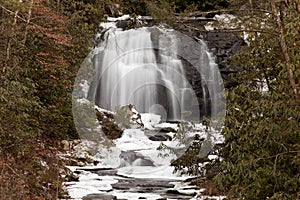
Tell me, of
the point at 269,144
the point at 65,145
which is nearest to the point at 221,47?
the point at 65,145

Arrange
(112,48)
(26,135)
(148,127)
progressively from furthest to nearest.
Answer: (112,48)
(148,127)
(26,135)

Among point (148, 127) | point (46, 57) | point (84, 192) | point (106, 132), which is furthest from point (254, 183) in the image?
point (148, 127)

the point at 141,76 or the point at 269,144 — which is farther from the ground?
the point at 141,76

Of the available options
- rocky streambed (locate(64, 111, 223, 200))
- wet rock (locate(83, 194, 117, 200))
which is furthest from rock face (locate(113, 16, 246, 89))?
wet rock (locate(83, 194, 117, 200))

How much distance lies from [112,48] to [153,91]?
7.01ft

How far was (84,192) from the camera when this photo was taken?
314 inches

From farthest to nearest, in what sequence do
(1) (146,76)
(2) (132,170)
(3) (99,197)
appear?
(1) (146,76) → (2) (132,170) → (3) (99,197)

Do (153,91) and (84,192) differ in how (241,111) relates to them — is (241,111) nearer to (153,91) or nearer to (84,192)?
(84,192)

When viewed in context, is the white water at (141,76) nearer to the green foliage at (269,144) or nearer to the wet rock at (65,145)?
the wet rock at (65,145)

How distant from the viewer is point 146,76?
54.5 feet

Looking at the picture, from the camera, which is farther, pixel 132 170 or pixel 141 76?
pixel 141 76

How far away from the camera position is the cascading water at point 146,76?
15.6 meters

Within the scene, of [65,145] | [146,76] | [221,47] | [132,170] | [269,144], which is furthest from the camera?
[146,76]

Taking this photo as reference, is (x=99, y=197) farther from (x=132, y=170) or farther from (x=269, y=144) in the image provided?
(x=269, y=144)
